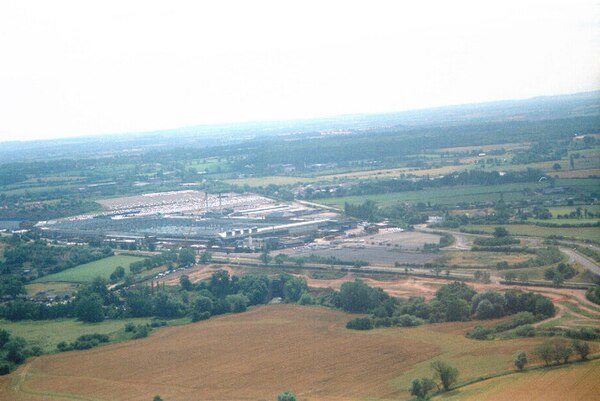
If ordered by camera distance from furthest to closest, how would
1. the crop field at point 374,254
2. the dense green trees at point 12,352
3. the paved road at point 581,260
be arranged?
the crop field at point 374,254, the paved road at point 581,260, the dense green trees at point 12,352

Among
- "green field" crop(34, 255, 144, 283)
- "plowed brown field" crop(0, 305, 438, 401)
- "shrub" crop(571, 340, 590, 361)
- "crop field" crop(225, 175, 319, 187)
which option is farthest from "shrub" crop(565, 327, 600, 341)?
"crop field" crop(225, 175, 319, 187)

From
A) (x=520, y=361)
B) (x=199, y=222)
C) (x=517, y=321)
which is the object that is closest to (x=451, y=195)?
(x=199, y=222)

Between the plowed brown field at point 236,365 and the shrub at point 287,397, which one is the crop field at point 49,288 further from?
the shrub at point 287,397

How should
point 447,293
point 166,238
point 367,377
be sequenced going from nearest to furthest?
point 367,377, point 447,293, point 166,238

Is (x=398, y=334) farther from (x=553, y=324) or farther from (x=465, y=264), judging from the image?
(x=465, y=264)

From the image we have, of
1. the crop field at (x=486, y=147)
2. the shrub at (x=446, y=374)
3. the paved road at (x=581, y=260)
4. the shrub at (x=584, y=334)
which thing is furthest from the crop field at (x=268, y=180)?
the shrub at (x=446, y=374)

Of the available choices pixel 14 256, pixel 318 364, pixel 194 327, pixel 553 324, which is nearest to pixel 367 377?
pixel 318 364

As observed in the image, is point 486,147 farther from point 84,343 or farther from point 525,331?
point 84,343
